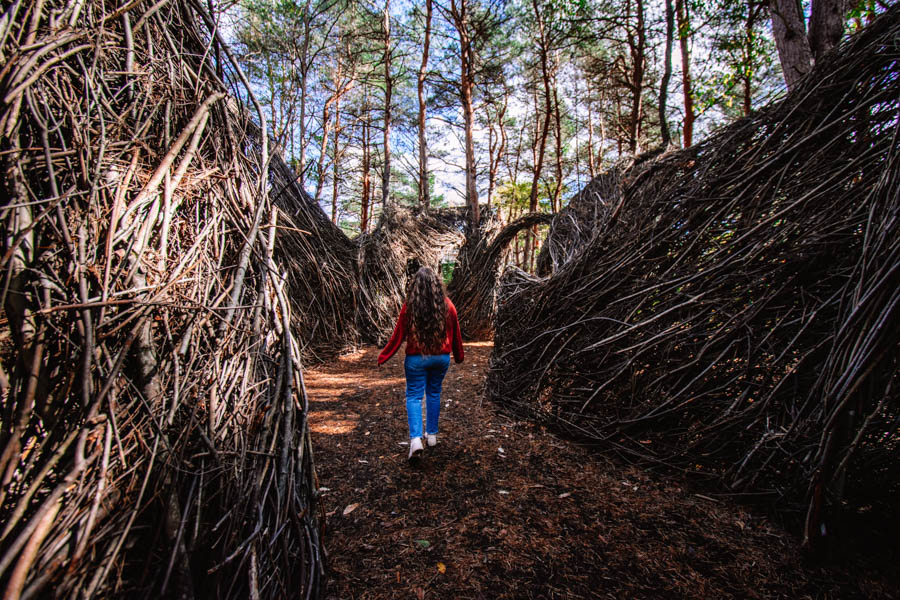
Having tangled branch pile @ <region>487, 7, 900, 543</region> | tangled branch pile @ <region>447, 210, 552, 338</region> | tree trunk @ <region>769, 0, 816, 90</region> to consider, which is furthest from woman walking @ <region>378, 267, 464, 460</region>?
tangled branch pile @ <region>447, 210, 552, 338</region>

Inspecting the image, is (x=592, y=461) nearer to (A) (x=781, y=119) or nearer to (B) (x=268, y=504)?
(B) (x=268, y=504)

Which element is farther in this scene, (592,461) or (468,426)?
(468,426)

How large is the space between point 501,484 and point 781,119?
3101mm

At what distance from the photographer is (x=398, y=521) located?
207 cm

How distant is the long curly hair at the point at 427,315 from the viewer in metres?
2.74

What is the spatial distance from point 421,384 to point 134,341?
6.31 ft

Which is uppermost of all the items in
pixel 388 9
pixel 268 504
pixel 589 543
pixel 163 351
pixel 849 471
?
pixel 388 9

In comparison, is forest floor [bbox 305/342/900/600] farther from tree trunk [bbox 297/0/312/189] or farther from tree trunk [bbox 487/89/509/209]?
tree trunk [bbox 487/89/509/209]

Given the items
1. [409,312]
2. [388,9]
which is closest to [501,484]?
[409,312]

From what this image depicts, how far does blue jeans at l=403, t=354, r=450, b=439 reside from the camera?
271cm

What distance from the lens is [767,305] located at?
208cm

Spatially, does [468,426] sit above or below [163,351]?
below

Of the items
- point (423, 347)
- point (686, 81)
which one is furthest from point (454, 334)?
point (686, 81)

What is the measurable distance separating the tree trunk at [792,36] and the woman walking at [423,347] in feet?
14.6
